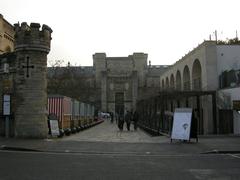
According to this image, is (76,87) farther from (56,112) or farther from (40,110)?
(40,110)

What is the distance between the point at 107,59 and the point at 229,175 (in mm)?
97913

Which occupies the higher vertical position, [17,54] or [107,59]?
[107,59]

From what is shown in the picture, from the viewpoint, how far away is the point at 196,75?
1898 inches

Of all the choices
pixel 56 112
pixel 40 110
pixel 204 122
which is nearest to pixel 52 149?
pixel 40 110

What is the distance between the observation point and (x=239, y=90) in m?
35.6

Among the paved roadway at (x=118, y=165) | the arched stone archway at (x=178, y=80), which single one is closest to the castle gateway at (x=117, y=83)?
the arched stone archway at (x=178, y=80)

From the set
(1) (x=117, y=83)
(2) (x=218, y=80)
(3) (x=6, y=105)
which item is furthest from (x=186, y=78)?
(1) (x=117, y=83)

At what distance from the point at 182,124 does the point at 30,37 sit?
9.65 metres

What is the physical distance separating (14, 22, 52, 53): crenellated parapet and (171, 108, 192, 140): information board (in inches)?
330

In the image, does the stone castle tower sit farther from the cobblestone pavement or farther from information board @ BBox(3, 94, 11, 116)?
the cobblestone pavement

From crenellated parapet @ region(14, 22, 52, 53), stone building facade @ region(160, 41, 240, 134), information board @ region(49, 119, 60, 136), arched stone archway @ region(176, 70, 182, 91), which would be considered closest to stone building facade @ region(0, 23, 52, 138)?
crenellated parapet @ region(14, 22, 52, 53)

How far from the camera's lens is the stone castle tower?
25.4 m

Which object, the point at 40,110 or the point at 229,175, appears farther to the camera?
the point at 40,110

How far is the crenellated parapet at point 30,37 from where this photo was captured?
2564 centimetres
